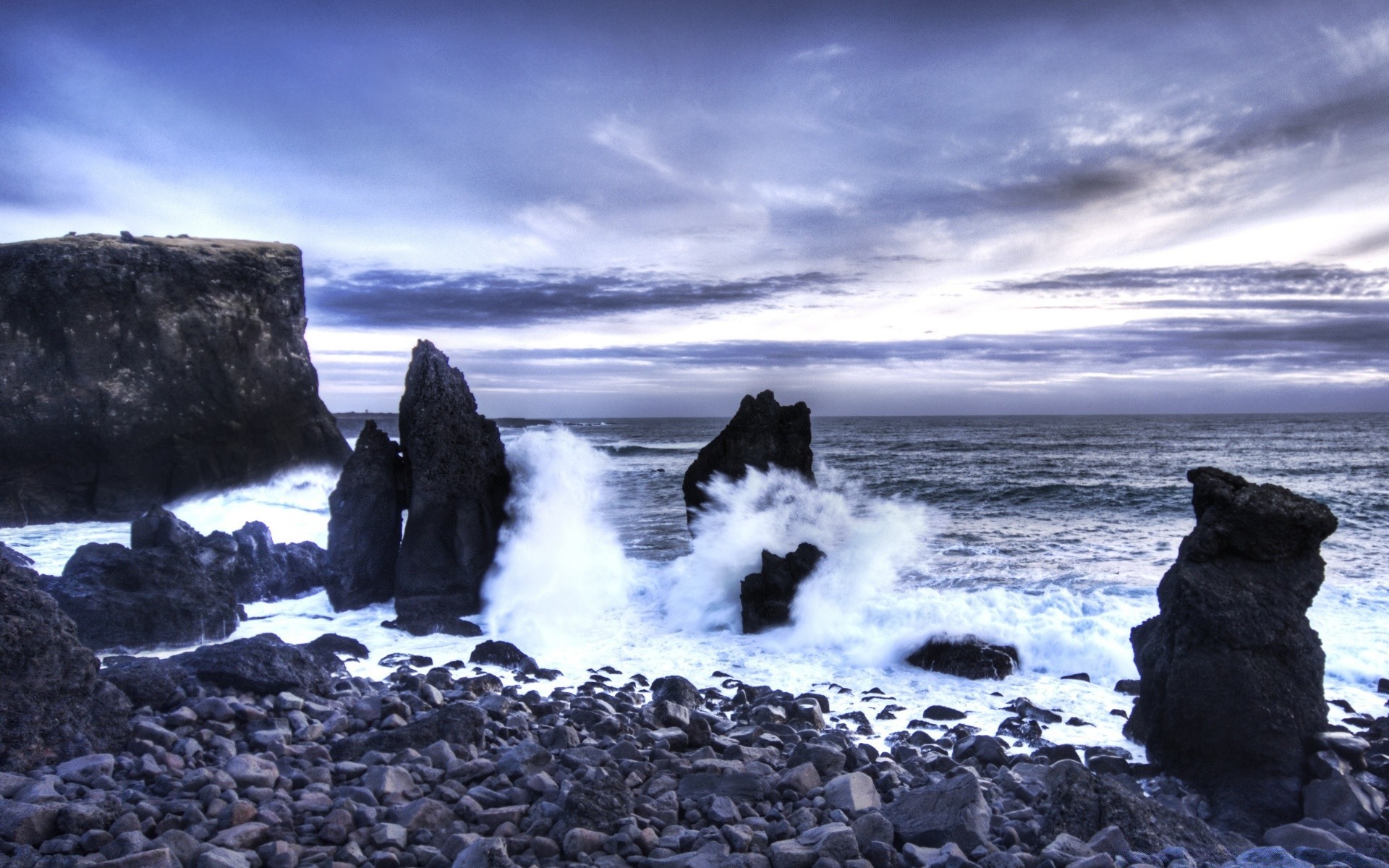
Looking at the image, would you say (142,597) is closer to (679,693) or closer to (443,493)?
(443,493)

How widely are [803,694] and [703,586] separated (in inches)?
189

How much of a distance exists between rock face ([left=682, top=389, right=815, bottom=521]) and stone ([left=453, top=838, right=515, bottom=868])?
11290 mm

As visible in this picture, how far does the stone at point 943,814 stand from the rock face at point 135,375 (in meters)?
22.3

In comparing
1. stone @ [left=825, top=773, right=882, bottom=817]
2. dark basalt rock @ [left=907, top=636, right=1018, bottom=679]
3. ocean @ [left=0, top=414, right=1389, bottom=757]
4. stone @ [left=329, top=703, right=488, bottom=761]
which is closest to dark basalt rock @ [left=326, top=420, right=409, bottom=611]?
ocean @ [left=0, top=414, right=1389, bottom=757]

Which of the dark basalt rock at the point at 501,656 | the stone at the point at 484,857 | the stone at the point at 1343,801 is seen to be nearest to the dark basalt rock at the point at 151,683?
the dark basalt rock at the point at 501,656

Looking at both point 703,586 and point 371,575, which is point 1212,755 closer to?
point 703,586

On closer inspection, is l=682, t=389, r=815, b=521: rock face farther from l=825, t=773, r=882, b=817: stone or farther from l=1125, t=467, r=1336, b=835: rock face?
l=825, t=773, r=882, b=817: stone

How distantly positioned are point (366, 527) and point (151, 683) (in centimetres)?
633

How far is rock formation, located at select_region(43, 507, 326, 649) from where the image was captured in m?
9.73

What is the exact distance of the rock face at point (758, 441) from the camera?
51.9 ft

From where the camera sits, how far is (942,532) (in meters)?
21.1

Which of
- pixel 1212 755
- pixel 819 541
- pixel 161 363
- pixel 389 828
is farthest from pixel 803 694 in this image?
pixel 161 363

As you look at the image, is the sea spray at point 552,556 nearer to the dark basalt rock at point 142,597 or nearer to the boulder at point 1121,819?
the dark basalt rock at point 142,597


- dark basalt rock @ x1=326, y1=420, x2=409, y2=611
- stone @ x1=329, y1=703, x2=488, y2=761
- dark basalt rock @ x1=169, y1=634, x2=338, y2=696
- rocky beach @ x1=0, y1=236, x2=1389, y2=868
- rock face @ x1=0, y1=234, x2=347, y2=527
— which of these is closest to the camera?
rocky beach @ x1=0, y1=236, x2=1389, y2=868
